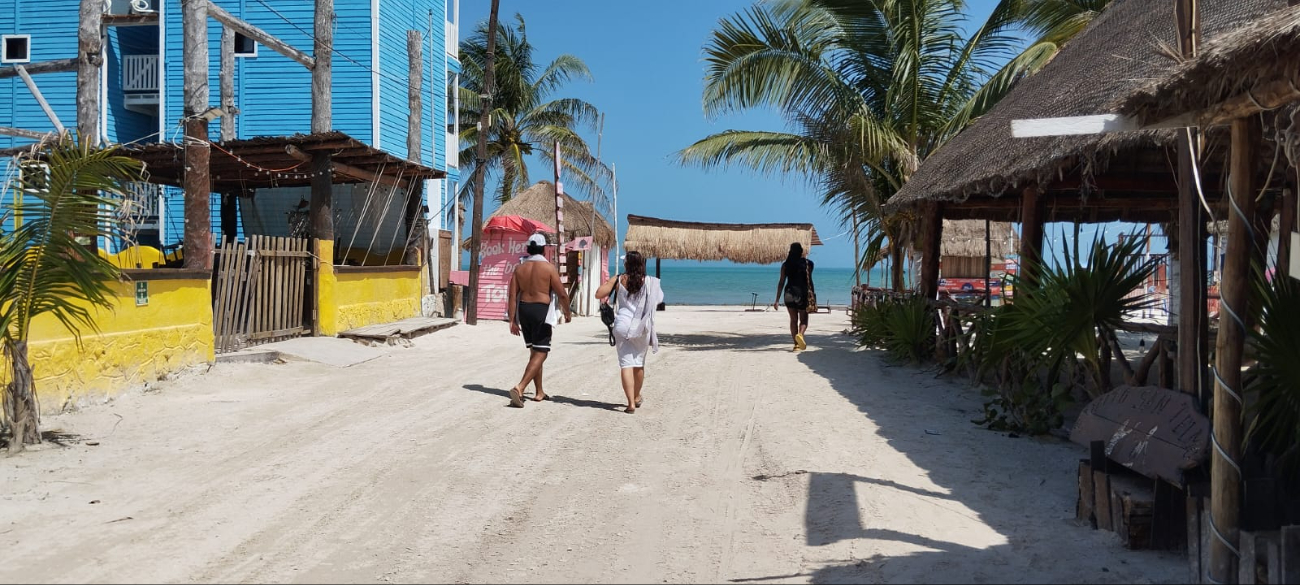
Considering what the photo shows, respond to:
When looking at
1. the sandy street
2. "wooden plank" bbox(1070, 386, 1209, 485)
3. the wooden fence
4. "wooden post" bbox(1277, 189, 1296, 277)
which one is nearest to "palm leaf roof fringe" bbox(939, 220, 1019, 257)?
the sandy street

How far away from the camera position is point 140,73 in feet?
67.9

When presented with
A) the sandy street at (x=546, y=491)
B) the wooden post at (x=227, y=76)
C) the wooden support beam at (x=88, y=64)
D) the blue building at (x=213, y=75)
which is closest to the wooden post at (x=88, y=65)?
the wooden support beam at (x=88, y=64)

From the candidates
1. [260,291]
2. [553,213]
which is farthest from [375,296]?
[553,213]

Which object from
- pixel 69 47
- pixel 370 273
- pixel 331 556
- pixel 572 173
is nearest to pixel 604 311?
pixel 370 273

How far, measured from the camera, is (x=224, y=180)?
1703 centimetres

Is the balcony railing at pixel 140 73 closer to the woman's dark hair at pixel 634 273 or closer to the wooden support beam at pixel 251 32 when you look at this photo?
the wooden support beam at pixel 251 32

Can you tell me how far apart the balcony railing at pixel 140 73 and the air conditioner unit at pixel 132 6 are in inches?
41.6

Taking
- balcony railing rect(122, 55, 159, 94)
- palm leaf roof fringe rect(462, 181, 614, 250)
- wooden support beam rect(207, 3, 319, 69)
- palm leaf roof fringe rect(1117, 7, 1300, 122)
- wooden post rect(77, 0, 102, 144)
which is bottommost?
palm leaf roof fringe rect(1117, 7, 1300, 122)

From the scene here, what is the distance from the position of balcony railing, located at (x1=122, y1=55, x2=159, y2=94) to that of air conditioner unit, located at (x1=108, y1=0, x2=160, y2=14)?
106cm

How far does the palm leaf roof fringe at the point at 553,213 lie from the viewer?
2316 centimetres

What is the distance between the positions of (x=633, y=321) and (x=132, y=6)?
672 inches

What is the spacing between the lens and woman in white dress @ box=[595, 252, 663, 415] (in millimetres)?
7977

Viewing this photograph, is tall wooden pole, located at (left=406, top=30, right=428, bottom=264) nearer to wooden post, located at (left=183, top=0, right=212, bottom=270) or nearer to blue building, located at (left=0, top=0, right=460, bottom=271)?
blue building, located at (left=0, top=0, right=460, bottom=271)

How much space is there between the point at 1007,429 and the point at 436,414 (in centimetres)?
465
